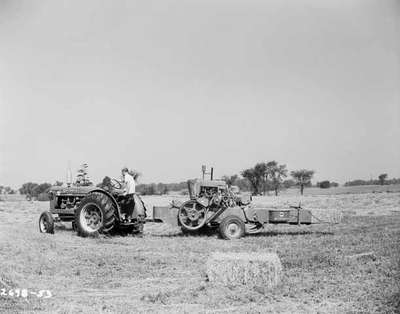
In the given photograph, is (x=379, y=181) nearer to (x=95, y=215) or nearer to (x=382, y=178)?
(x=382, y=178)

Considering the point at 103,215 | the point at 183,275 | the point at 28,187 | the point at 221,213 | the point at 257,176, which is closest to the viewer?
the point at 183,275

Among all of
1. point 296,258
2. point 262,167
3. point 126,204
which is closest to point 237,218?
point 126,204

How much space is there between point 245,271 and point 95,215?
6.42m

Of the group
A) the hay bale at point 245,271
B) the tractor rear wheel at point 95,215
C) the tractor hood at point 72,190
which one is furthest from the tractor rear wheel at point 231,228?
the hay bale at point 245,271

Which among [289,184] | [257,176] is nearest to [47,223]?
[257,176]

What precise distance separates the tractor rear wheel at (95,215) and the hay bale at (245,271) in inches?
221

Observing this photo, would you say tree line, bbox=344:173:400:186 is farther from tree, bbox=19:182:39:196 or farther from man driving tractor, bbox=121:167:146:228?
man driving tractor, bbox=121:167:146:228

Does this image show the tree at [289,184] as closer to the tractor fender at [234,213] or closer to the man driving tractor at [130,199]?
the tractor fender at [234,213]

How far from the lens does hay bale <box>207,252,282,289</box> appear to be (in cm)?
688

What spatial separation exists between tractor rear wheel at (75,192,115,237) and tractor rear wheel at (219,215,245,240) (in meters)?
2.51

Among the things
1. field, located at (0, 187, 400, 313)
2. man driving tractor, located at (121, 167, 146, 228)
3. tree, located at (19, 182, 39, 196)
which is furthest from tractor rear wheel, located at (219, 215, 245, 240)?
tree, located at (19, 182, 39, 196)

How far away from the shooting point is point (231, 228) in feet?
40.8

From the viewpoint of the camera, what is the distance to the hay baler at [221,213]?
12.5 m

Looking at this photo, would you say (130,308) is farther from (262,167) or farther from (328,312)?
(262,167)
